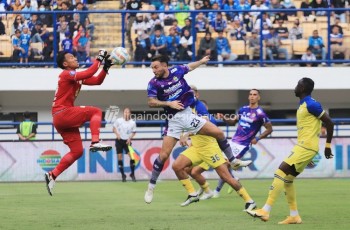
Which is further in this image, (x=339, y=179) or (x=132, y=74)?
(x=132, y=74)

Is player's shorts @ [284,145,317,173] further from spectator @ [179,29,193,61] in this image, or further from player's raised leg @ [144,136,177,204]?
spectator @ [179,29,193,61]

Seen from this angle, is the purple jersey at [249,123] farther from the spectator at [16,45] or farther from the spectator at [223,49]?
the spectator at [16,45]

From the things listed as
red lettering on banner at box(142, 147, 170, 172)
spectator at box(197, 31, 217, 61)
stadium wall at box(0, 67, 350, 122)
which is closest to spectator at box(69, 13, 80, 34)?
stadium wall at box(0, 67, 350, 122)

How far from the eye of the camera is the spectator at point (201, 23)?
98.1 ft

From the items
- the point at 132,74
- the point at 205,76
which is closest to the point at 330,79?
the point at 205,76

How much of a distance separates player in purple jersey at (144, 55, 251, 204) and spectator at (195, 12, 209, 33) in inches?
556

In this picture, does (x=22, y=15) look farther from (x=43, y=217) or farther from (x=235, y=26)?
(x=43, y=217)

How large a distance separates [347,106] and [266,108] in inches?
110

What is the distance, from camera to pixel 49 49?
30.0 metres

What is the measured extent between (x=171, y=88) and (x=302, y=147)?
9.18 ft

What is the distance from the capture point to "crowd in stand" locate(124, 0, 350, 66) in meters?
29.6

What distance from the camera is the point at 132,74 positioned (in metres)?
30.8

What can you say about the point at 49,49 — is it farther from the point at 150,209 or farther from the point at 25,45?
the point at 150,209

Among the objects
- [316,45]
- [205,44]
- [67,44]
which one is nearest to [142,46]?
[205,44]
